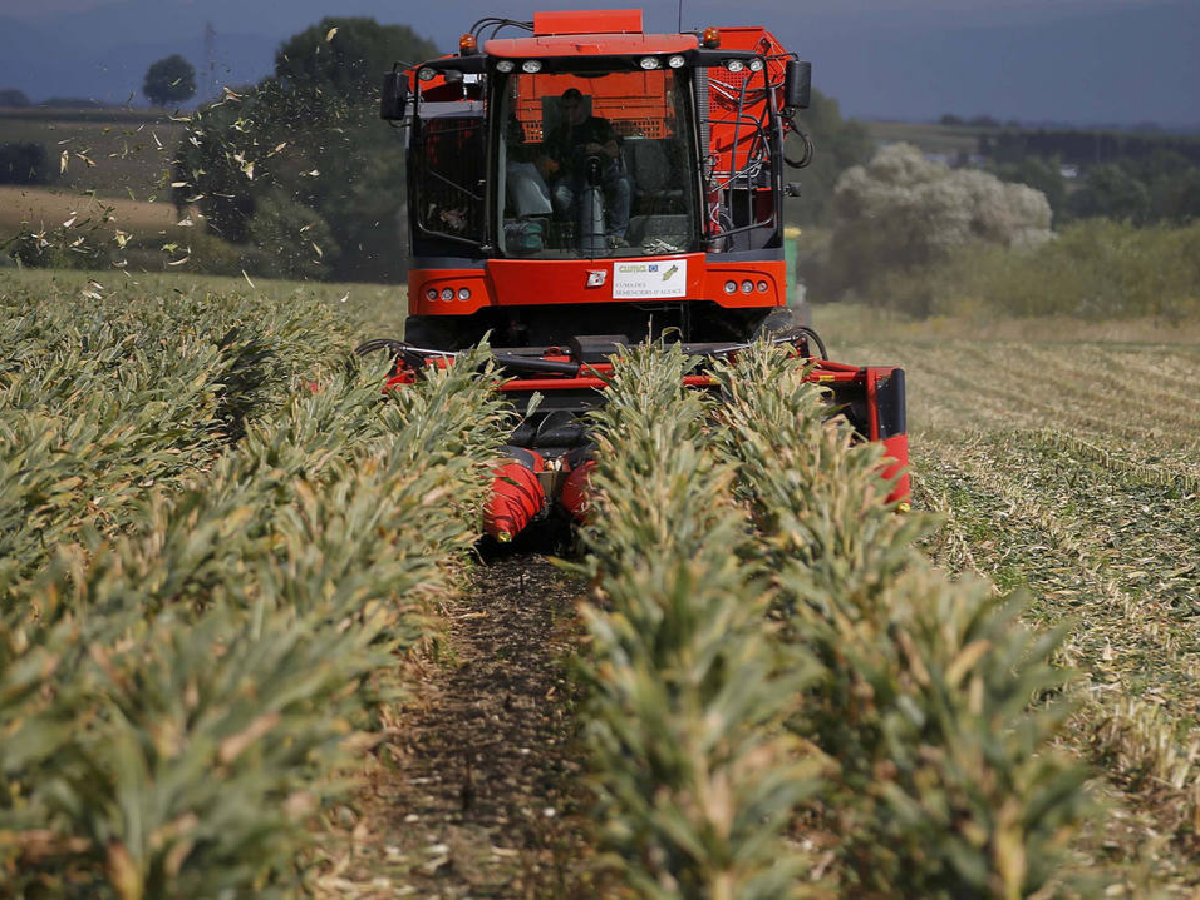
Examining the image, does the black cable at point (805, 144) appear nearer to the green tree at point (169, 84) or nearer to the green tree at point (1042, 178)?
the green tree at point (169, 84)

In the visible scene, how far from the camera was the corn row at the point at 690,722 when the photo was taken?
2.62 metres

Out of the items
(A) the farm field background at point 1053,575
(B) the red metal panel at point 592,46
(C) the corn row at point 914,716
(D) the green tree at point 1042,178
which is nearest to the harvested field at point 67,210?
(A) the farm field background at point 1053,575

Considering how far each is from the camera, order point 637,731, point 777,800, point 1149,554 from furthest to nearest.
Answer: point 1149,554
point 637,731
point 777,800

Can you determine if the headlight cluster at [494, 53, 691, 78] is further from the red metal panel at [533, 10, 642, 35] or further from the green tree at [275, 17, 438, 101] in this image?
the green tree at [275, 17, 438, 101]

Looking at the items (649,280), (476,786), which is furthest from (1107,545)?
(476,786)

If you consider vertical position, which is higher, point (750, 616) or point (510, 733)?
point (750, 616)

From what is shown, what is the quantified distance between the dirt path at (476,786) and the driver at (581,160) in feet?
10.1

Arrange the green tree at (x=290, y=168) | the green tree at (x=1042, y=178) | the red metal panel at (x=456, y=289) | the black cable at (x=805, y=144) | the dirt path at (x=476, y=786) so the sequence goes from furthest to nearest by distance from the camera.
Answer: the green tree at (x=1042, y=178) → the green tree at (x=290, y=168) → the black cable at (x=805, y=144) → the red metal panel at (x=456, y=289) → the dirt path at (x=476, y=786)

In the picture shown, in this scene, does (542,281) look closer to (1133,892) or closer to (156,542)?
(156,542)

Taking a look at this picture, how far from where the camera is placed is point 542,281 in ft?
26.6

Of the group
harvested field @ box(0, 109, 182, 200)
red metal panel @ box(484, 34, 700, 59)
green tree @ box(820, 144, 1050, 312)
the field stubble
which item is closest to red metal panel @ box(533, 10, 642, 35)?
red metal panel @ box(484, 34, 700, 59)

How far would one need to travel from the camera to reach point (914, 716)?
2.99 metres

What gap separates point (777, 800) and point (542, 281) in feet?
18.7

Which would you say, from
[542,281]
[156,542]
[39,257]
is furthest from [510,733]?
[39,257]
